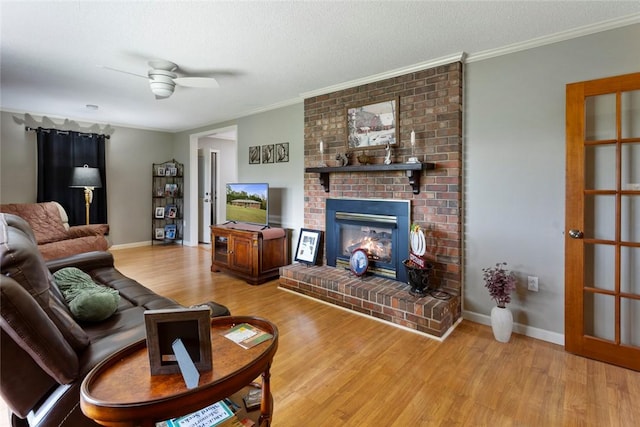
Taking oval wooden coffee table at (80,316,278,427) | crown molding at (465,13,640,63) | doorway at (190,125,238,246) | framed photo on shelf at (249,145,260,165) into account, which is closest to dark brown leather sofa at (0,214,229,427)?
oval wooden coffee table at (80,316,278,427)

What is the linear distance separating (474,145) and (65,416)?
3.13 metres

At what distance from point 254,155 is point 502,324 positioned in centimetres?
386

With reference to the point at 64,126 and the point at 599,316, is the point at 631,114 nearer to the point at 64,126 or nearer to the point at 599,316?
the point at 599,316

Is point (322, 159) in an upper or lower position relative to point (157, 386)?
upper

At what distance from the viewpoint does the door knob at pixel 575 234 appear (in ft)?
7.38

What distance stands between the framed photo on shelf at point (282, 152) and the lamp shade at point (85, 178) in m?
3.06

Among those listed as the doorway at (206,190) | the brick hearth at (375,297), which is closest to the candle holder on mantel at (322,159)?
the brick hearth at (375,297)

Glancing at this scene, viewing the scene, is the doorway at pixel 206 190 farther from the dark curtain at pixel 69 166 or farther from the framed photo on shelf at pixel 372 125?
the framed photo on shelf at pixel 372 125

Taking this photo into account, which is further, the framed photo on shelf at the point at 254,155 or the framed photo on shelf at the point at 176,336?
the framed photo on shelf at the point at 254,155

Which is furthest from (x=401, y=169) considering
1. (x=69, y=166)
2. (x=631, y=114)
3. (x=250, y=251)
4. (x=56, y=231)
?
(x=69, y=166)

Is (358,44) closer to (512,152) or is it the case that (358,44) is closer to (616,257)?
(512,152)

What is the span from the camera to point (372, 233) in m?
3.43

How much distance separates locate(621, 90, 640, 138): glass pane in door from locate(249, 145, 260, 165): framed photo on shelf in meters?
4.02

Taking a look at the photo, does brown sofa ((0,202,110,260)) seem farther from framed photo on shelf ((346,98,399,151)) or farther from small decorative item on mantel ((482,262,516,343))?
small decorative item on mantel ((482,262,516,343))
